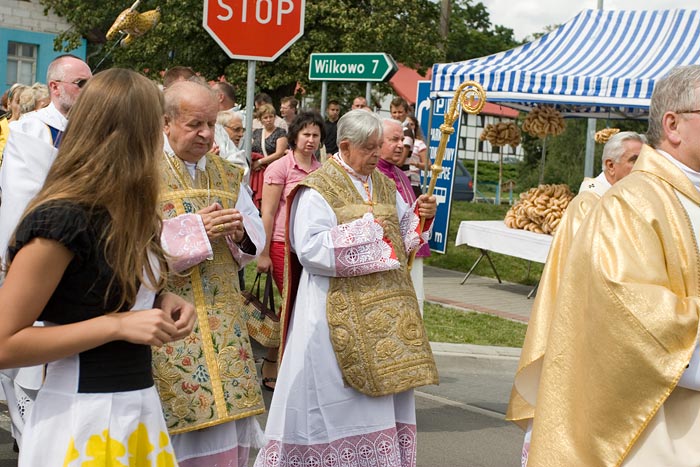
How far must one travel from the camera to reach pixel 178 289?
4.02 m

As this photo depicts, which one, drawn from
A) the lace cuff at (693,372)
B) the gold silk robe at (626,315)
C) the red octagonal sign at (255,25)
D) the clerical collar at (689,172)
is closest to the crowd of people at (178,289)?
the red octagonal sign at (255,25)

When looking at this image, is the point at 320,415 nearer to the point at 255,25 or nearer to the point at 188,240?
the point at 188,240

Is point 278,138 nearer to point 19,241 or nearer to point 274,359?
point 274,359

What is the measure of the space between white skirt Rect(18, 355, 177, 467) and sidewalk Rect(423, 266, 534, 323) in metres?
8.46

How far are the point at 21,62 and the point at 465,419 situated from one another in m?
30.8

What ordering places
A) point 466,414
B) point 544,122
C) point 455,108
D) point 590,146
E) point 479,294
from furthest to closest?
point 590,146 < point 479,294 < point 544,122 < point 466,414 < point 455,108

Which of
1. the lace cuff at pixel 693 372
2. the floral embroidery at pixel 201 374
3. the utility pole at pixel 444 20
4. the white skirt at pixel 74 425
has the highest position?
the utility pole at pixel 444 20

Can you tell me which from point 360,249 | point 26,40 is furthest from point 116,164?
point 26,40

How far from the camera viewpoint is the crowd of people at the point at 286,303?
250cm

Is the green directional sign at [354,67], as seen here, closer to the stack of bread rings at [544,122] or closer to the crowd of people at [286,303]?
the stack of bread rings at [544,122]

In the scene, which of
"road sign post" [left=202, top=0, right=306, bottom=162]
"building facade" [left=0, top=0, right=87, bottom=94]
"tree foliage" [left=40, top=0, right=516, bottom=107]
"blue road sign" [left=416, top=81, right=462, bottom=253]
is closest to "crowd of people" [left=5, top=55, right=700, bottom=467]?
"road sign post" [left=202, top=0, right=306, bottom=162]

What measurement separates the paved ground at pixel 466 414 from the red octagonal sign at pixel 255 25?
233 cm

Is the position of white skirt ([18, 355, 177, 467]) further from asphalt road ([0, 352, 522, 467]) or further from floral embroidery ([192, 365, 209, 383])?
asphalt road ([0, 352, 522, 467])

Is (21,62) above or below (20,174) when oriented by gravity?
above
